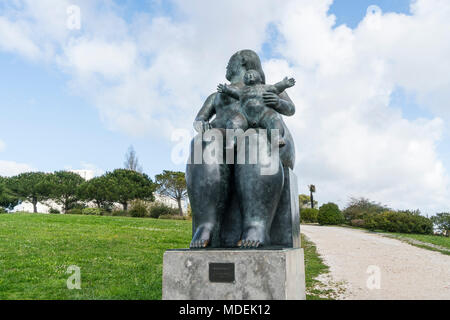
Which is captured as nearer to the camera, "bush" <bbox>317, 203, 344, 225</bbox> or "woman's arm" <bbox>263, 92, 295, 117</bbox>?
"woman's arm" <bbox>263, 92, 295, 117</bbox>

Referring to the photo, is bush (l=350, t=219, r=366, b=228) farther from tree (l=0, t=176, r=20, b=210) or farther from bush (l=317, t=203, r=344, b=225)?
tree (l=0, t=176, r=20, b=210)

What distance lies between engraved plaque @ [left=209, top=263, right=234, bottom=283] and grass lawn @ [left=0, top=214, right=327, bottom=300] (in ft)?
10.2

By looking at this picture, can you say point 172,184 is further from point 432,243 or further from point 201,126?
point 201,126

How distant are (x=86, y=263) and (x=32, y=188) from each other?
35.5m

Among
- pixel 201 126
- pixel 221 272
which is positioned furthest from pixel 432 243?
pixel 221 272

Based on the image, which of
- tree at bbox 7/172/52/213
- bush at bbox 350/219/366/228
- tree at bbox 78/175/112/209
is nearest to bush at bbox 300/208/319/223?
bush at bbox 350/219/366/228

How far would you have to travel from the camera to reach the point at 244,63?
3.65 m

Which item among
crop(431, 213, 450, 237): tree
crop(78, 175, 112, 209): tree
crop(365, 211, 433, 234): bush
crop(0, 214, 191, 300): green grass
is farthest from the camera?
crop(78, 175, 112, 209): tree

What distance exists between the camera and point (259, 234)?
2.65 meters

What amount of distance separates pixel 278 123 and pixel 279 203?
701 millimetres

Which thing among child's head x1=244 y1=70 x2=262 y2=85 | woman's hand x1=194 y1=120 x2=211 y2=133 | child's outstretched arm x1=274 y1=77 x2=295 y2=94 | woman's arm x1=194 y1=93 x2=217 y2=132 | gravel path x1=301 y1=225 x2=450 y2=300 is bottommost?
gravel path x1=301 y1=225 x2=450 y2=300

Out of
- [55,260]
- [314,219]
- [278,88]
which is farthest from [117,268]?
[314,219]

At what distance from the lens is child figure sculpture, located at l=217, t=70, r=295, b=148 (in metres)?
3.21
